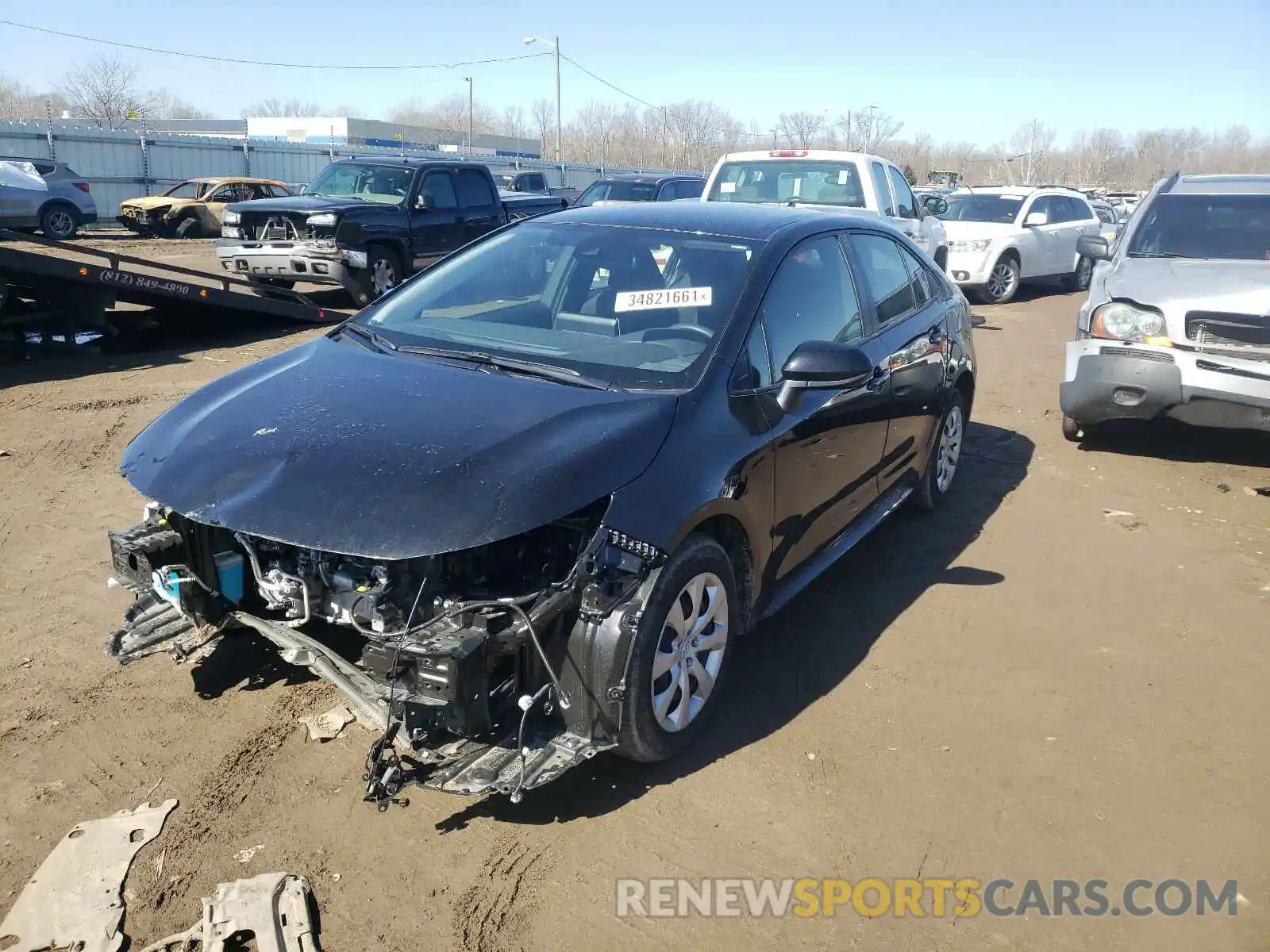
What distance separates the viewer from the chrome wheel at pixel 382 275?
1231 centimetres

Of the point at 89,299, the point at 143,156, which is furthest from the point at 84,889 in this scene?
the point at 143,156

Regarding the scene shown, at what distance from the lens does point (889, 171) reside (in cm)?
1210

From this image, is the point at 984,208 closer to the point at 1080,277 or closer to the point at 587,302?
the point at 1080,277

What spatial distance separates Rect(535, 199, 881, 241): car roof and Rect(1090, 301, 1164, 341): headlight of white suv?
119 inches

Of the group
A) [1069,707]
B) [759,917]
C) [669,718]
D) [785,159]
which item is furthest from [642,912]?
[785,159]

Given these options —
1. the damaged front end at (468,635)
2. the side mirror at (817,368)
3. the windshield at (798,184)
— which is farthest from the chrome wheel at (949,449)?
the windshield at (798,184)

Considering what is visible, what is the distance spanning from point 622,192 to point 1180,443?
36.5ft

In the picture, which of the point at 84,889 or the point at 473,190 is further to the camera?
the point at 473,190

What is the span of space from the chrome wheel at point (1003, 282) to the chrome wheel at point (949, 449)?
10801 mm

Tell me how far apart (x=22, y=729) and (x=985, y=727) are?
3.43 metres

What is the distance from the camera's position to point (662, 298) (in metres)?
3.99

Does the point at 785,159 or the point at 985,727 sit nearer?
the point at 985,727

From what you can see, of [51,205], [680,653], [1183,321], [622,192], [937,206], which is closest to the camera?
[680,653]

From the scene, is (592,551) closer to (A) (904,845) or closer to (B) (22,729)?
(A) (904,845)
